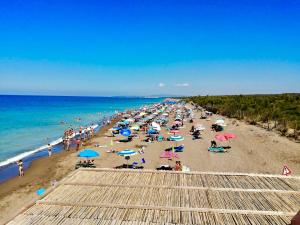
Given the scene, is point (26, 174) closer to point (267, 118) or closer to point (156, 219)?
point (156, 219)

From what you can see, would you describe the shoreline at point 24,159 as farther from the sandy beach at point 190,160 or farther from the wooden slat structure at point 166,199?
the wooden slat structure at point 166,199

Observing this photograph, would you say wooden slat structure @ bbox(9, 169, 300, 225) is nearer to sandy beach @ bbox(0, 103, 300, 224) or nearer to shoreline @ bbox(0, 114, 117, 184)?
sandy beach @ bbox(0, 103, 300, 224)

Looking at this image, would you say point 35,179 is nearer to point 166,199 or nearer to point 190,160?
point 190,160

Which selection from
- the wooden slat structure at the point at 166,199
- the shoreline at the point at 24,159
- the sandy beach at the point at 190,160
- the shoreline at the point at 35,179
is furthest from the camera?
the shoreline at the point at 24,159

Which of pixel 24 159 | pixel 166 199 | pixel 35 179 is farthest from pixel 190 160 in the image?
pixel 24 159

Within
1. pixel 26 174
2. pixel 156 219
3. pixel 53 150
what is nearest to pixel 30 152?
pixel 53 150

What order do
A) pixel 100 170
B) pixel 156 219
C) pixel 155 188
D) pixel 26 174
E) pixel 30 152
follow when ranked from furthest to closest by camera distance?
1. pixel 30 152
2. pixel 26 174
3. pixel 100 170
4. pixel 155 188
5. pixel 156 219

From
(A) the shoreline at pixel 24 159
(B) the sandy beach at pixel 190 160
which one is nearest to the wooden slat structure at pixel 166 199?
(B) the sandy beach at pixel 190 160
